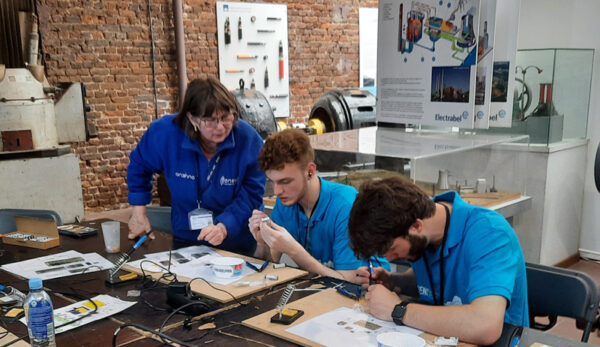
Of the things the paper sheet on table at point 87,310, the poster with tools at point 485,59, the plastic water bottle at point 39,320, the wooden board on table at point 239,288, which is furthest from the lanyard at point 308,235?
the poster with tools at point 485,59

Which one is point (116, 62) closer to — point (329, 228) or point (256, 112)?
point (256, 112)

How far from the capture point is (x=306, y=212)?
6.94 feet

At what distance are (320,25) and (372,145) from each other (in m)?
4.92

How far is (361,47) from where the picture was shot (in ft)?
27.3

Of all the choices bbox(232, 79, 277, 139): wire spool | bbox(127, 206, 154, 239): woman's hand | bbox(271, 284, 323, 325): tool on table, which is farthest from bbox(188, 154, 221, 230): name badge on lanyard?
bbox(232, 79, 277, 139): wire spool

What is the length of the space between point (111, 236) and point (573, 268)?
139 inches

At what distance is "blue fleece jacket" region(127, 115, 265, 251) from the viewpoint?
7.92 ft

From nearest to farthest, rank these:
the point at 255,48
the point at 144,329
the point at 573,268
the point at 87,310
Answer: the point at 144,329 < the point at 87,310 < the point at 573,268 < the point at 255,48

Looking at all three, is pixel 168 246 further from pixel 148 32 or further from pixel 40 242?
pixel 148 32

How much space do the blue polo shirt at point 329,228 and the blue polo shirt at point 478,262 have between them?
1.04 ft

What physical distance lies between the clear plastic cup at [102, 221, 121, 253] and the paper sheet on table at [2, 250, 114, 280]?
64mm

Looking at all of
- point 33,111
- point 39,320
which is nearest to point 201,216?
point 39,320

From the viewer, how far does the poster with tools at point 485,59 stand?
3225 millimetres

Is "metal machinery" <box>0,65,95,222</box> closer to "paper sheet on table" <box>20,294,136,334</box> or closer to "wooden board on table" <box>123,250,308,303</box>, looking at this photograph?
"wooden board on table" <box>123,250,308,303</box>
